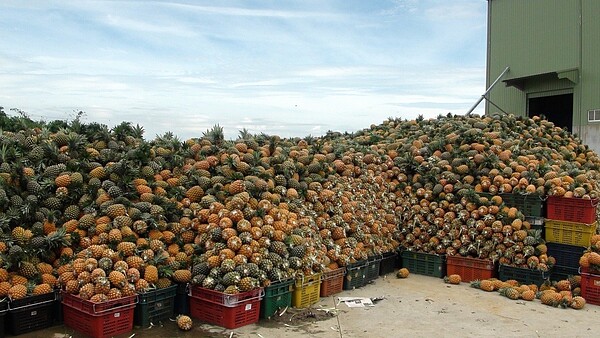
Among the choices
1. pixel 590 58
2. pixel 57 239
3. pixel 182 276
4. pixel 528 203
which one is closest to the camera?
pixel 57 239

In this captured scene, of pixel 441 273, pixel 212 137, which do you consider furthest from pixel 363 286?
pixel 212 137

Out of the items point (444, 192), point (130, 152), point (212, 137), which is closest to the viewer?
point (130, 152)

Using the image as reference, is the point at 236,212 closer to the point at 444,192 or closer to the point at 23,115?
the point at 444,192

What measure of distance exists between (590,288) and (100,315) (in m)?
6.75

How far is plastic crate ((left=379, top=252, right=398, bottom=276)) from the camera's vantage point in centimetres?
911

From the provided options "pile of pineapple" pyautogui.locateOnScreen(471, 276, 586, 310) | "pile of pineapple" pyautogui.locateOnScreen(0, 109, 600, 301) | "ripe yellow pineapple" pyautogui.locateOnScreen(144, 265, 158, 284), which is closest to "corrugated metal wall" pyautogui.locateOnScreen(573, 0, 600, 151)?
"pile of pineapple" pyautogui.locateOnScreen(0, 109, 600, 301)

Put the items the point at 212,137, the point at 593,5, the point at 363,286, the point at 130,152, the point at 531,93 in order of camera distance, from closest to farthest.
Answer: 1. the point at 130,152
2. the point at 363,286
3. the point at 212,137
4. the point at 593,5
5. the point at 531,93

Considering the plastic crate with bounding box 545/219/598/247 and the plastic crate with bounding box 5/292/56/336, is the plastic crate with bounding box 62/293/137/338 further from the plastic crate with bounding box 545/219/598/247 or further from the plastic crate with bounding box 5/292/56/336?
the plastic crate with bounding box 545/219/598/247

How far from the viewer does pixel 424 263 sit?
365 inches

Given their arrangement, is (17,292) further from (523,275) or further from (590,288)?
(590,288)

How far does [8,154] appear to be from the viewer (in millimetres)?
7016

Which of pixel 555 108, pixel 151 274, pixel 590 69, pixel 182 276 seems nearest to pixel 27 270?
pixel 151 274

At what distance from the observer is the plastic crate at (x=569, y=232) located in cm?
810

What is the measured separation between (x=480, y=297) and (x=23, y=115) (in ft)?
29.2
